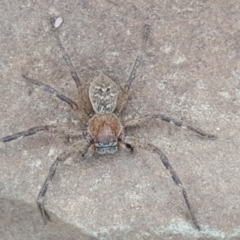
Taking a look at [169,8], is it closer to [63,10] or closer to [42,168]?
[63,10]

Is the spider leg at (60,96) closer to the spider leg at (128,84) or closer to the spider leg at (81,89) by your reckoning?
the spider leg at (81,89)

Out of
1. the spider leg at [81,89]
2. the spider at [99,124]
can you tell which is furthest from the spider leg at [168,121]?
the spider leg at [81,89]

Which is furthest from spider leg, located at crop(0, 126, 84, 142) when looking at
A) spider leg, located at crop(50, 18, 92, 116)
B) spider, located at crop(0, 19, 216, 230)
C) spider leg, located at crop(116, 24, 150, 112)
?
spider leg, located at crop(116, 24, 150, 112)

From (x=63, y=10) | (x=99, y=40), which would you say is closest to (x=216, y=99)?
(x=99, y=40)

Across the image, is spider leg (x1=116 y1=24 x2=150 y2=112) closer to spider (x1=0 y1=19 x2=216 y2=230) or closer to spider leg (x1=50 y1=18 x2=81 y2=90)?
spider (x1=0 y1=19 x2=216 y2=230)

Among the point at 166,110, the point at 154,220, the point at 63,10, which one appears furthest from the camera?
the point at 63,10

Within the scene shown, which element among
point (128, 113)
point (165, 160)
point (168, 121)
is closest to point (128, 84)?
→ point (128, 113)
